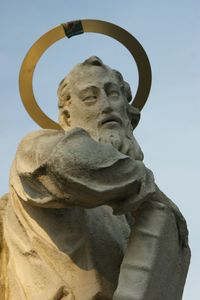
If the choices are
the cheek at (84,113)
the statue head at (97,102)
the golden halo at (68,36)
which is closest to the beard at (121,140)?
the statue head at (97,102)

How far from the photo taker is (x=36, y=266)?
162 inches

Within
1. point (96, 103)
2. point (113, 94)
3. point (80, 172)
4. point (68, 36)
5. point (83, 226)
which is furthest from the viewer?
point (68, 36)

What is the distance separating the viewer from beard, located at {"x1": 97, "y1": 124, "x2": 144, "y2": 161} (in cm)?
427

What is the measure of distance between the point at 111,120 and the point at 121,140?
0.61ft

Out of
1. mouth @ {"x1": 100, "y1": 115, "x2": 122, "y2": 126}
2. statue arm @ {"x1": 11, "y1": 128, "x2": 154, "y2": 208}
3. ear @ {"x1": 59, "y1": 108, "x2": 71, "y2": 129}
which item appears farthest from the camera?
ear @ {"x1": 59, "y1": 108, "x2": 71, "y2": 129}

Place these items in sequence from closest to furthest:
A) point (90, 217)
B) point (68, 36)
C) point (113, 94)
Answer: point (90, 217), point (113, 94), point (68, 36)

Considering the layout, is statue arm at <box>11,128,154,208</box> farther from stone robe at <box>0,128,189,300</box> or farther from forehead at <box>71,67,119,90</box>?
forehead at <box>71,67,119,90</box>

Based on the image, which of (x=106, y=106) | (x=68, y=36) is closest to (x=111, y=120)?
(x=106, y=106)

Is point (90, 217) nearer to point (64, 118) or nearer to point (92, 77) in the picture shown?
point (64, 118)

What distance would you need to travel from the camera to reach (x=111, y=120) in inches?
175

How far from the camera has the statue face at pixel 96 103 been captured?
4.44m

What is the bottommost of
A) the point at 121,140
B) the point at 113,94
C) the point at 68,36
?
the point at 121,140

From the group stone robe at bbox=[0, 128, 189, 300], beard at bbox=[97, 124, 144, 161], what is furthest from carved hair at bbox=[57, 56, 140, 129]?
stone robe at bbox=[0, 128, 189, 300]

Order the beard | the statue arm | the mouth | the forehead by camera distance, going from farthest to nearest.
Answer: the forehead → the mouth → the beard → the statue arm
